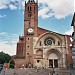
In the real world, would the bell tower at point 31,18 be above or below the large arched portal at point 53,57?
above

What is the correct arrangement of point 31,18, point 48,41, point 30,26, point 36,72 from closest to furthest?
point 36,72, point 30,26, point 48,41, point 31,18

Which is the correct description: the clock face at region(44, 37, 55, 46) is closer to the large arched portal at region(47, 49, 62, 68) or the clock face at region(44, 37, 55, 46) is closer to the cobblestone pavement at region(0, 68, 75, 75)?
the large arched portal at region(47, 49, 62, 68)

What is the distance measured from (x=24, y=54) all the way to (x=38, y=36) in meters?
5.95

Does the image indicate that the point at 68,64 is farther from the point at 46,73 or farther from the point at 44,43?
the point at 46,73

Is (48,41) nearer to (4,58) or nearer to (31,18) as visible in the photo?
(31,18)

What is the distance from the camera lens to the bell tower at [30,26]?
47419mm

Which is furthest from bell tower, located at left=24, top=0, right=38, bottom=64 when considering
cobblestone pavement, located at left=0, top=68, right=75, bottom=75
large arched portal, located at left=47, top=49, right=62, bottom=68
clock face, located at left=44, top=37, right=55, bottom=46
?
cobblestone pavement, located at left=0, top=68, right=75, bottom=75

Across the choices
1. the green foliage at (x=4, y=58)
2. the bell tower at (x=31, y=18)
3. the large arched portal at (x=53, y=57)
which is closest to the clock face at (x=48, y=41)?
the large arched portal at (x=53, y=57)

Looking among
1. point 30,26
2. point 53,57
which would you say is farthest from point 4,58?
point 53,57

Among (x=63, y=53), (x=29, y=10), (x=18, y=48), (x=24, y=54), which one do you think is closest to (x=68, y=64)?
(x=63, y=53)

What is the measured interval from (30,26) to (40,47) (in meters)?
6.01

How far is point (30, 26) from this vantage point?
161 feet

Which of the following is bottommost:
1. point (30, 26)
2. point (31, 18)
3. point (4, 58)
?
point (4, 58)

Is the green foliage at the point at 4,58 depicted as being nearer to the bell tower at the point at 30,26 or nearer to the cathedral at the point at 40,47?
the cathedral at the point at 40,47
